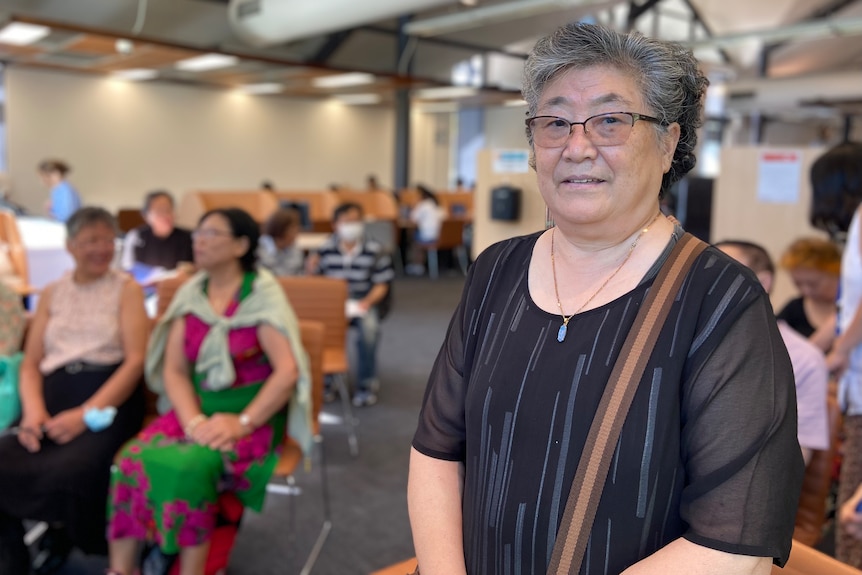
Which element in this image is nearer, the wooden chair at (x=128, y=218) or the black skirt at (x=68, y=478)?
the black skirt at (x=68, y=478)

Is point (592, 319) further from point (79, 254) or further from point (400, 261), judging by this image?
point (400, 261)

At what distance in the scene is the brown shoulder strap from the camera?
1.00 meters

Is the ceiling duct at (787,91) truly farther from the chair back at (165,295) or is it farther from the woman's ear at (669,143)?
the woman's ear at (669,143)

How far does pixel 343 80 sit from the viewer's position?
11.2 m

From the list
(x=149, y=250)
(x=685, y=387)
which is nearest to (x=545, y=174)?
(x=685, y=387)

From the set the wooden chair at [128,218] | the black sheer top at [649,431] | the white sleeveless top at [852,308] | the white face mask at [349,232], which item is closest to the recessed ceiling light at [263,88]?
the wooden chair at [128,218]

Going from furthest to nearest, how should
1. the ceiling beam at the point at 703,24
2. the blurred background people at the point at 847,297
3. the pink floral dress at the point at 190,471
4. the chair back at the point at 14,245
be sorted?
the ceiling beam at the point at 703,24
the chair back at the point at 14,245
the pink floral dress at the point at 190,471
the blurred background people at the point at 847,297

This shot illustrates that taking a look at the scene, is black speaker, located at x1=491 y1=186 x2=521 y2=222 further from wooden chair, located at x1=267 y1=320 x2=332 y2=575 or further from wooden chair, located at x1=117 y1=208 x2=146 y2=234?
wooden chair, located at x1=117 y1=208 x2=146 y2=234

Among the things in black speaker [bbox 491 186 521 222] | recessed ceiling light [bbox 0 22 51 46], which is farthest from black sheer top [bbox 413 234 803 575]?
recessed ceiling light [bbox 0 22 51 46]

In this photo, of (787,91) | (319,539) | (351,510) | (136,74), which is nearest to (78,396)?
(319,539)

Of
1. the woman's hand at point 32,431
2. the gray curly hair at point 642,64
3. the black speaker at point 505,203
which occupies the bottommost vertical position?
the woman's hand at point 32,431

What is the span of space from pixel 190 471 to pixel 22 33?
24.0 feet

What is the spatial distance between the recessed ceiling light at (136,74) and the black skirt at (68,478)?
954 centimetres

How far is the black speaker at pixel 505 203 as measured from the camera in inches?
93.0
